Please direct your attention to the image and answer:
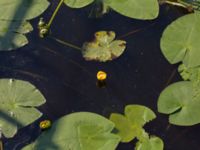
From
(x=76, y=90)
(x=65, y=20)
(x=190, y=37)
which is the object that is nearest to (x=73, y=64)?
(x=76, y=90)

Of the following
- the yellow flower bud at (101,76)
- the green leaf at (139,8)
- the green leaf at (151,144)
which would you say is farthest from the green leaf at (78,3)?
the green leaf at (151,144)

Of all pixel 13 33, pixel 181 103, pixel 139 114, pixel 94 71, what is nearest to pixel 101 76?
pixel 94 71

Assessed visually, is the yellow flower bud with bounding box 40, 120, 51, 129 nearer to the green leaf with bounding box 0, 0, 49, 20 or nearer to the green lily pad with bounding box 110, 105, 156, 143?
the green lily pad with bounding box 110, 105, 156, 143

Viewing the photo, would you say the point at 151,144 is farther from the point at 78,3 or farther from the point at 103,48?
the point at 78,3

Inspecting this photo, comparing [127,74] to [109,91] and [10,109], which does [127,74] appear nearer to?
[109,91]

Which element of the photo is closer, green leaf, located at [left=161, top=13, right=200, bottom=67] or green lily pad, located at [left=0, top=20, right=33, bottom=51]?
green leaf, located at [left=161, top=13, right=200, bottom=67]

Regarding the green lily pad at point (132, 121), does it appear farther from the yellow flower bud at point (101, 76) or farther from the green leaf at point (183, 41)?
the green leaf at point (183, 41)

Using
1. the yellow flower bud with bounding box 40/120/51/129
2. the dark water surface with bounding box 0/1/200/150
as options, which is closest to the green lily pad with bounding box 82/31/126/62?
the dark water surface with bounding box 0/1/200/150
